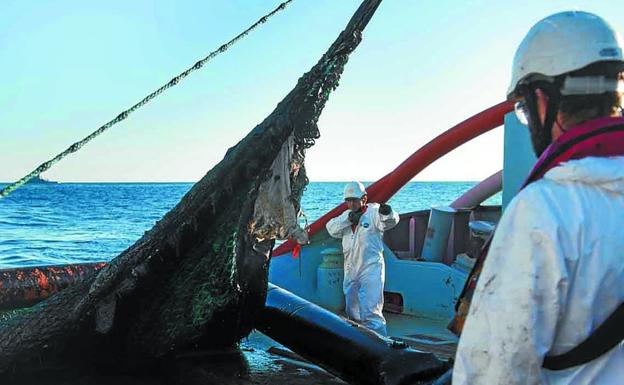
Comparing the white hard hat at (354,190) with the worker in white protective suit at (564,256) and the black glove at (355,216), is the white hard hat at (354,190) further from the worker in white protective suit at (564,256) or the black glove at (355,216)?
the worker in white protective suit at (564,256)

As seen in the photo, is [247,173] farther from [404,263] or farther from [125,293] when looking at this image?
[404,263]

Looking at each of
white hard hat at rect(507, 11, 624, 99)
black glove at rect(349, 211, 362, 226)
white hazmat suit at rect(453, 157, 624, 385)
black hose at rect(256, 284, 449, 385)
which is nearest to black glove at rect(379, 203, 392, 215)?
black glove at rect(349, 211, 362, 226)

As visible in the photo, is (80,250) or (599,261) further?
(80,250)

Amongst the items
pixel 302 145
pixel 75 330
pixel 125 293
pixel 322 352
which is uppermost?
pixel 302 145

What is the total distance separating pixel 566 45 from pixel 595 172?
38cm

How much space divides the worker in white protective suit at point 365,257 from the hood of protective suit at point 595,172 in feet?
18.8

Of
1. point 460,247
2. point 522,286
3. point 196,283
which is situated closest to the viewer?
point 522,286

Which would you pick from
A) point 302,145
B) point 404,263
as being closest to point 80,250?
point 404,263

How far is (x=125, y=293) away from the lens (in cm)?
435

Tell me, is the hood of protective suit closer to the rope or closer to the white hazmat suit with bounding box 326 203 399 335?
the rope

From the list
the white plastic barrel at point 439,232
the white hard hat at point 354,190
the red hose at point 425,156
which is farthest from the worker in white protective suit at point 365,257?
the white plastic barrel at point 439,232

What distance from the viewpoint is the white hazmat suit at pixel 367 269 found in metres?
7.26

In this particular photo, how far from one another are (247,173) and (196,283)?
1067mm

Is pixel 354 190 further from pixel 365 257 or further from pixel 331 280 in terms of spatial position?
pixel 331 280
